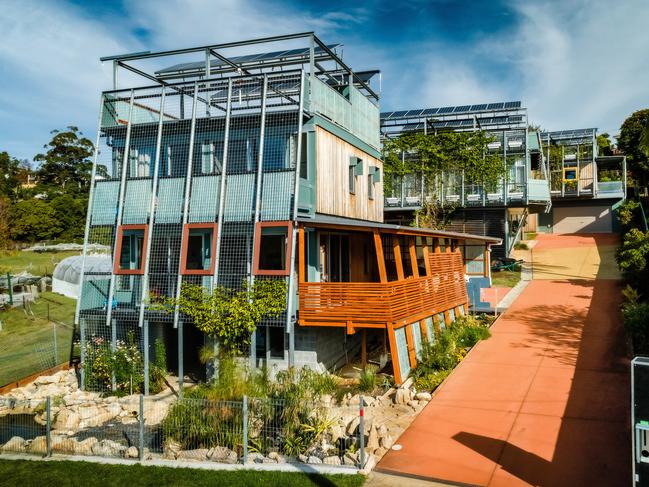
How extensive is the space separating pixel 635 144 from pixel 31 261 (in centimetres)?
5331

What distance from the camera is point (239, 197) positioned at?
16875 mm

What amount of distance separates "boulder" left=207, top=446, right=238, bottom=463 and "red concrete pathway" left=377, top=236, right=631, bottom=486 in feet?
9.37

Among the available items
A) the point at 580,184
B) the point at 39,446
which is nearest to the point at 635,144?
the point at 580,184

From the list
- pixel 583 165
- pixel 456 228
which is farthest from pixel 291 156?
pixel 583 165

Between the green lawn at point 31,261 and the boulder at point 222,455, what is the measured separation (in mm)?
29483

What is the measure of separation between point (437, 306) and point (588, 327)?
5657mm

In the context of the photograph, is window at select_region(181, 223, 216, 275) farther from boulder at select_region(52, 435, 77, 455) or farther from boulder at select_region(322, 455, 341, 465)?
boulder at select_region(322, 455, 341, 465)

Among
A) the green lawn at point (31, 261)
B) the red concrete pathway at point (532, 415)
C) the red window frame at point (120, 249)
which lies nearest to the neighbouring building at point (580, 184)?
the red concrete pathway at point (532, 415)

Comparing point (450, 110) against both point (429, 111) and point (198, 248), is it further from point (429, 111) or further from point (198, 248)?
point (198, 248)

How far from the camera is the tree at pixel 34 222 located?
55062 mm

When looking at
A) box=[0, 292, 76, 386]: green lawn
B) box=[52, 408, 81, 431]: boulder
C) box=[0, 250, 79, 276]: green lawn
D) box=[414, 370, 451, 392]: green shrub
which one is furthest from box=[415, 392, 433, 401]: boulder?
box=[0, 250, 79, 276]: green lawn

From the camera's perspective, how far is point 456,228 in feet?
120

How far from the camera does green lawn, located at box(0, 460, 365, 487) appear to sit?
9883 millimetres

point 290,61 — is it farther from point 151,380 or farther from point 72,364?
point 72,364
